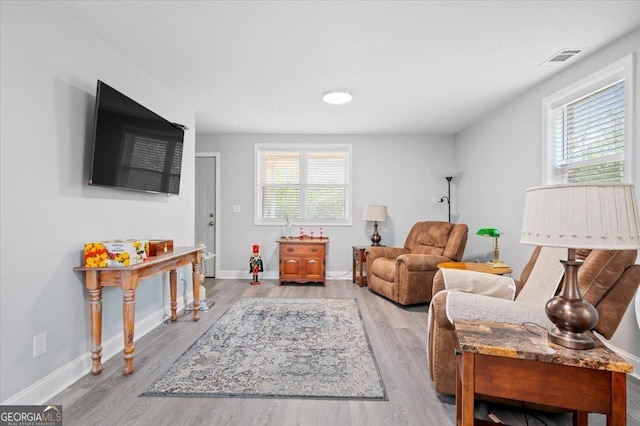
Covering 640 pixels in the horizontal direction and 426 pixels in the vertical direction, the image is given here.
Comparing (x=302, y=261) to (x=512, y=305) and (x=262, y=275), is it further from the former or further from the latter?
(x=512, y=305)

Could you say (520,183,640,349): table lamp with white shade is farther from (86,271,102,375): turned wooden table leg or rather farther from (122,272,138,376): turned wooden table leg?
(86,271,102,375): turned wooden table leg

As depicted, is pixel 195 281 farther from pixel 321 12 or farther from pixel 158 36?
pixel 321 12

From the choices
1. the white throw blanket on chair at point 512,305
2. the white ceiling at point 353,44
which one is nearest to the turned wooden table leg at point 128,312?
the white ceiling at point 353,44

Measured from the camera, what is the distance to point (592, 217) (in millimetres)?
1130

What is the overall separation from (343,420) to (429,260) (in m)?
2.44

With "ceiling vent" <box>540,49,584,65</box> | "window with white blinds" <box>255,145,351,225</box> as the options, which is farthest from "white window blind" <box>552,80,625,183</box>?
"window with white blinds" <box>255,145,351,225</box>

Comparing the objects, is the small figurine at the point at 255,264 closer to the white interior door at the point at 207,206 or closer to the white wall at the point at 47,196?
the white interior door at the point at 207,206

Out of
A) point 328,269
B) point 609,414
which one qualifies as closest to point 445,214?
point 328,269

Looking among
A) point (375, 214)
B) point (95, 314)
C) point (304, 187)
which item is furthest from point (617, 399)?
point (304, 187)

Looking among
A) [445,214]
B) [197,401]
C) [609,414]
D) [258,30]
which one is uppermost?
[258,30]

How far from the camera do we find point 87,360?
218 centimetres

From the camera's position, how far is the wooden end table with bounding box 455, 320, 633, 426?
3.75 ft

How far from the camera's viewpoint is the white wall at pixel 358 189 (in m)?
5.20

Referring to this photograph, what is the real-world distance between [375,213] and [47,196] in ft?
12.5
